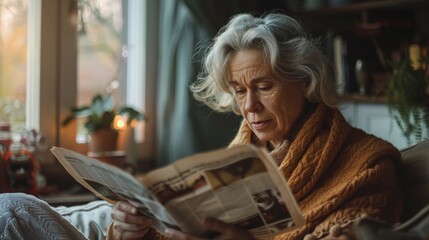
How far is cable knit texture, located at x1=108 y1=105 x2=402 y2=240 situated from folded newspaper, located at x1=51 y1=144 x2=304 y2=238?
201 mm

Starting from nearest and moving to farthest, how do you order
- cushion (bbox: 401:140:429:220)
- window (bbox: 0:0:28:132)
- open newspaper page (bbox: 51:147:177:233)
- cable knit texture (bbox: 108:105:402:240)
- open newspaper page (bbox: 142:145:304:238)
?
open newspaper page (bbox: 142:145:304:238) → open newspaper page (bbox: 51:147:177:233) → cable knit texture (bbox: 108:105:402:240) → cushion (bbox: 401:140:429:220) → window (bbox: 0:0:28:132)

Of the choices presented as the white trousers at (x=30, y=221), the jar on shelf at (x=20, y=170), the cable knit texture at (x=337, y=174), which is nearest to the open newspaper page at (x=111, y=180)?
the white trousers at (x=30, y=221)

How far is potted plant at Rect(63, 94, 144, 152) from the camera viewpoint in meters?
2.73

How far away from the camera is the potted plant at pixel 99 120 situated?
2727mm

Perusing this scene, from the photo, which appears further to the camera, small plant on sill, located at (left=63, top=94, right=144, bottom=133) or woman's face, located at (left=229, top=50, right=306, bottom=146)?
small plant on sill, located at (left=63, top=94, right=144, bottom=133)

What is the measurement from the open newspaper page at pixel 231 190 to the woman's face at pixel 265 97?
42 cm

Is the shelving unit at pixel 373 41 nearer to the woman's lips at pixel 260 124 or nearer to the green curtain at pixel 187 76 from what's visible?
the green curtain at pixel 187 76

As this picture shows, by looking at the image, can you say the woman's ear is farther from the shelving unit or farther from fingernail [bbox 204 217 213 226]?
the shelving unit

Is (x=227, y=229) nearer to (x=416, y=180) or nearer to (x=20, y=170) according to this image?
(x=416, y=180)

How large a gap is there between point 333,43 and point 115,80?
984 millimetres

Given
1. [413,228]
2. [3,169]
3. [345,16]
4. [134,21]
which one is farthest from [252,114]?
[345,16]

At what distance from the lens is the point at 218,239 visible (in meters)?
1.35

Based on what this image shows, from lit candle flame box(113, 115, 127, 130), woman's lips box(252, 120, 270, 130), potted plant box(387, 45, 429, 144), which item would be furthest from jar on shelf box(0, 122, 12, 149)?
potted plant box(387, 45, 429, 144)

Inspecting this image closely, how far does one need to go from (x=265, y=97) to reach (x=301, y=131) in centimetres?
13
